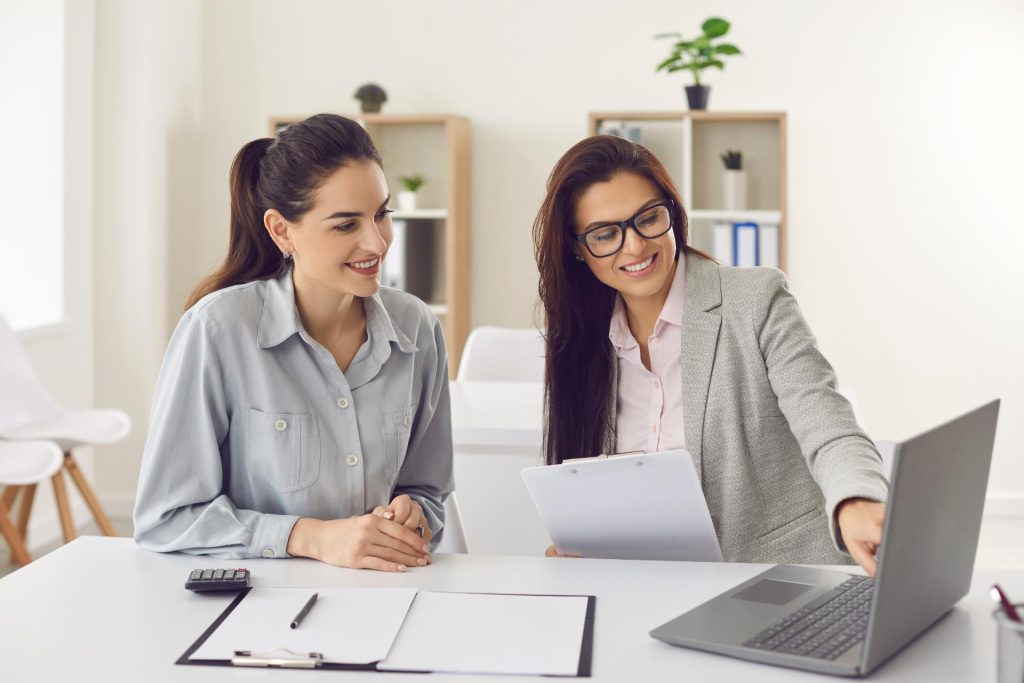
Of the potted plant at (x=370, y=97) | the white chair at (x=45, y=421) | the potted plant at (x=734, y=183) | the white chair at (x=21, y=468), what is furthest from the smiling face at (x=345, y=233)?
the potted plant at (x=370, y=97)

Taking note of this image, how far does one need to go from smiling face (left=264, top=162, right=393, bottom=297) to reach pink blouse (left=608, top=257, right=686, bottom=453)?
0.47 metres

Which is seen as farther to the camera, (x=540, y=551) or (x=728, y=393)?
(x=540, y=551)

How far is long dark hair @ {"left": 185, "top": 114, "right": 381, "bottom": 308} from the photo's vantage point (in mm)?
1738

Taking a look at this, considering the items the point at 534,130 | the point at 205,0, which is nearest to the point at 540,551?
the point at 534,130

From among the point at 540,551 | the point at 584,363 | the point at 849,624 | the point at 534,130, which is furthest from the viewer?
the point at 534,130

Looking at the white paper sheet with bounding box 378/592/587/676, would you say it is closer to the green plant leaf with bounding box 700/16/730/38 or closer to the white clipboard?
the white clipboard

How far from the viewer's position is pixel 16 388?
377cm

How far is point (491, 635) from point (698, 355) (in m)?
0.68

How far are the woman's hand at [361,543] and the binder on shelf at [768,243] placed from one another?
315 centimetres

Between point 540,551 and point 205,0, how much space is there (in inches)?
135

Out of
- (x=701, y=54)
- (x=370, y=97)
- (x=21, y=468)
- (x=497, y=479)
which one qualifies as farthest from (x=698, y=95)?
(x=21, y=468)

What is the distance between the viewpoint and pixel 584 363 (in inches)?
76.8

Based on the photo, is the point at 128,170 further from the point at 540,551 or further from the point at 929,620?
the point at 929,620

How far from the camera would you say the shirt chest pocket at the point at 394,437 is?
1.77m
